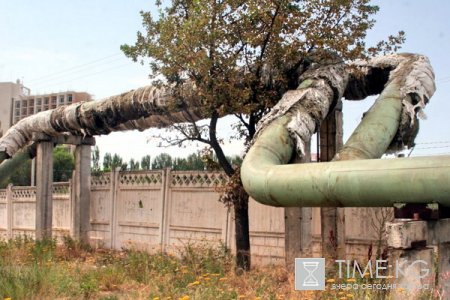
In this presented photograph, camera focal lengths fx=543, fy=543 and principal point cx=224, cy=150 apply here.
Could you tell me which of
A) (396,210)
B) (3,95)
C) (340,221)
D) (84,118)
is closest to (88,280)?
(340,221)

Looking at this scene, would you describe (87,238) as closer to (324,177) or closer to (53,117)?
(53,117)

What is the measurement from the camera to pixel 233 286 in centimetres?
641

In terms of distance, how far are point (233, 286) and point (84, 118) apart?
22.0 feet

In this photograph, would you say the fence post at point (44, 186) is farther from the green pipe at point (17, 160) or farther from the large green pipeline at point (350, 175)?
the large green pipeline at point (350, 175)

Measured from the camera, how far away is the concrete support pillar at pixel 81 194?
43.5ft

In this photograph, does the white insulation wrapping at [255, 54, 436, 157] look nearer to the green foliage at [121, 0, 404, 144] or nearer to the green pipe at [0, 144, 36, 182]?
the green foliage at [121, 0, 404, 144]

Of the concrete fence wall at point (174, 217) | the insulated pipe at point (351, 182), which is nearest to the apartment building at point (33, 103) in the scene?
the concrete fence wall at point (174, 217)

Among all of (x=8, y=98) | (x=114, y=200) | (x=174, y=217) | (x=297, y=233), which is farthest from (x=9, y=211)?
(x=8, y=98)

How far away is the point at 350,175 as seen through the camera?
4.76 metres

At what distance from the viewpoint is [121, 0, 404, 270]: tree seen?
734 centimetres

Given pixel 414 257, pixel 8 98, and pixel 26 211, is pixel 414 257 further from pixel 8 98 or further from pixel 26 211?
pixel 8 98

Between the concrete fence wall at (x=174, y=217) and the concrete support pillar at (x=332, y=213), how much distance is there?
0.29 metres

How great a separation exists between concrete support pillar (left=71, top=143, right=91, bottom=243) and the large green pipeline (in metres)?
7.96

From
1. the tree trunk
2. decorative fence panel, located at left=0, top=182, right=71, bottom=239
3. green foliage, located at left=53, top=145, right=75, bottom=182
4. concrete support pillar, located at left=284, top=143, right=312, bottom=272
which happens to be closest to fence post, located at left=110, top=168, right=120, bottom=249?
decorative fence panel, located at left=0, top=182, right=71, bottom=239
